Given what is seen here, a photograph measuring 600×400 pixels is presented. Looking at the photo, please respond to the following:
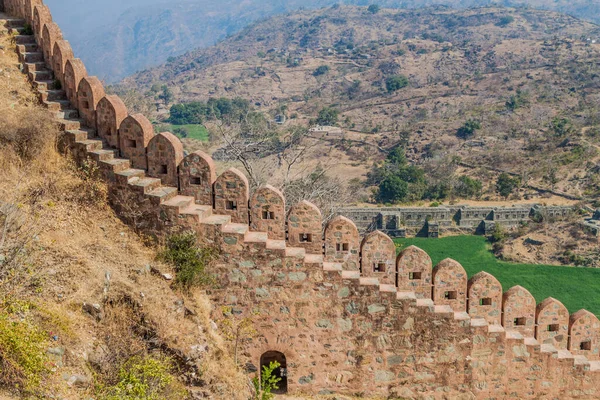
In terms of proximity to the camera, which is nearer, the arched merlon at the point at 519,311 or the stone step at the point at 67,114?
the arched merlon at the point at 519,311

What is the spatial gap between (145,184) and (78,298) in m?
2.00

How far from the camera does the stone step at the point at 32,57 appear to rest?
10.1m

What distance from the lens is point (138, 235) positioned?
8.70 meters

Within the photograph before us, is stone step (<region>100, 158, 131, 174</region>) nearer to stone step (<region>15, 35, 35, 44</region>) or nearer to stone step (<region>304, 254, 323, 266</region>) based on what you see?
stone step (<region>304, 254, 323, 266</region>)

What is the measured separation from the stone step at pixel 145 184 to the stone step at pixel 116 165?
0.30m

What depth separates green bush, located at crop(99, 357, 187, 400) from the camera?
20.4ft

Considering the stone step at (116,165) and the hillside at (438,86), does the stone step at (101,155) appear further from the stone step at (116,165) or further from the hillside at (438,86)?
the hillside at (438,86)

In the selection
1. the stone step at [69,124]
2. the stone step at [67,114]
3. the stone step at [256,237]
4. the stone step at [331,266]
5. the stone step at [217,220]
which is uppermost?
the stone step at [67,114]

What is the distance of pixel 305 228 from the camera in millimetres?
8641

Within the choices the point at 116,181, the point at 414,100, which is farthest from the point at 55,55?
the point at 414,100

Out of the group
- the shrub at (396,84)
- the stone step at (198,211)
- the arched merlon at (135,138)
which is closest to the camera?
the stone step at (198,211)

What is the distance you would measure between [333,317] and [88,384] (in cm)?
336

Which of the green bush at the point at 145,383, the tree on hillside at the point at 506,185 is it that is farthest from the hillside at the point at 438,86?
the green bush at the point at 145,383

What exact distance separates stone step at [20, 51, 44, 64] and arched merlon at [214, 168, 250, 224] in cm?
401
